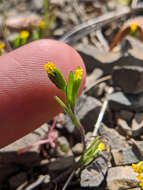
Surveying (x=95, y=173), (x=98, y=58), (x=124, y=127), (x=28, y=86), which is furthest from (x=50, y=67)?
(x=98, y=58)

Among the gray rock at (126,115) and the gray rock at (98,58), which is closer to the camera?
the gray rock at (126,115)

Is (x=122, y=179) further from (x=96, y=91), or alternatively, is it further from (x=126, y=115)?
(x=96, y=91)

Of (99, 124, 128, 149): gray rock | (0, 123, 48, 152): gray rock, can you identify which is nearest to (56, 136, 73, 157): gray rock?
(0, 123, 48, 152): gray rock

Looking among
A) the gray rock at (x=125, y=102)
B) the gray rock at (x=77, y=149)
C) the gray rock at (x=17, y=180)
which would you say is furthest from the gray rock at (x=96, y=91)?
the gray rock at (x=17, y=180)

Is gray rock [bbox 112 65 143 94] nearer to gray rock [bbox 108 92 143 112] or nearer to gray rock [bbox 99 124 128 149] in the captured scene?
gray rock [bbox 108 92 143 112]

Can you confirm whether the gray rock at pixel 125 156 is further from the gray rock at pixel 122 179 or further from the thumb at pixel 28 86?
the thumb at pixel 28 86

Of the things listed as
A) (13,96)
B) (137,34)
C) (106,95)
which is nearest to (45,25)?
(137,34)

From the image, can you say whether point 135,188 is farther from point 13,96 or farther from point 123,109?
point 13,96
